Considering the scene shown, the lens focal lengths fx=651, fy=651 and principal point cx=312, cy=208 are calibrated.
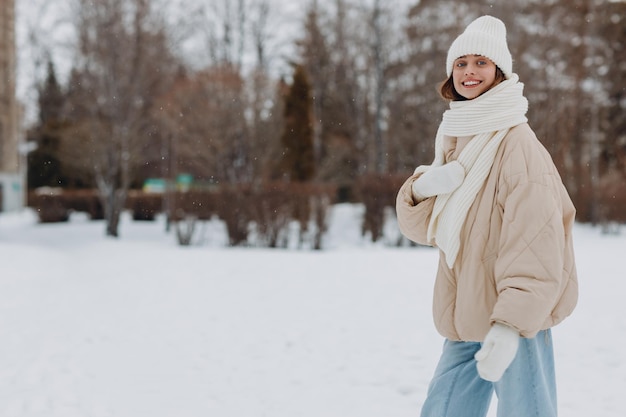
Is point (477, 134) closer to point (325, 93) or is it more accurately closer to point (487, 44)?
point (487, 44)

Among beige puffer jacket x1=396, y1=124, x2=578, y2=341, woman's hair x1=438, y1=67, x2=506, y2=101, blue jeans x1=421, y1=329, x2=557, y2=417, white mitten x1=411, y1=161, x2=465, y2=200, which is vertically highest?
woman's hair x1=438, y1=67, x2=506, y2=101

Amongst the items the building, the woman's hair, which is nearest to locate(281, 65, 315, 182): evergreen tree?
the building

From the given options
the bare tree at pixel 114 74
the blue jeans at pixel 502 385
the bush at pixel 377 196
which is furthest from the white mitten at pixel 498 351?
the bare tree at pixel 114 74

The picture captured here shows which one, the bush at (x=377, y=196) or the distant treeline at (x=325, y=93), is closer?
the bush at (x=377, y=196)

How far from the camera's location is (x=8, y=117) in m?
34.9

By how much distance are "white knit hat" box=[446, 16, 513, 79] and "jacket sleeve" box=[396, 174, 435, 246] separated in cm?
46

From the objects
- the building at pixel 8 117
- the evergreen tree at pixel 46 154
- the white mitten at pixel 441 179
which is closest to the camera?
the white mitten at pixel 441 179

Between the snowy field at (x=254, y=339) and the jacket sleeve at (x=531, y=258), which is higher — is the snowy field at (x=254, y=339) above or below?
below

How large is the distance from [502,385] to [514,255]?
0.45m

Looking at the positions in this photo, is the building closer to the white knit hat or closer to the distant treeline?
the distant treeline

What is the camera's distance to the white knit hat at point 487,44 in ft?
6.91

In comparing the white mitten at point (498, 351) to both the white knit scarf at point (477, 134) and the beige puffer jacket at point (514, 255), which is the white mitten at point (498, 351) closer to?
the beige puffer jacket at point (514, 255)

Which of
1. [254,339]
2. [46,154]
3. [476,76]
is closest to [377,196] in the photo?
[254,339]

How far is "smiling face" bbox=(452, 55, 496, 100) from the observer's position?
2.12 metres
